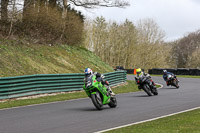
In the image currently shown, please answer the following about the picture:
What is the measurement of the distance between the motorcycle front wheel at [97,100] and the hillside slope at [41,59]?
8.74 metres

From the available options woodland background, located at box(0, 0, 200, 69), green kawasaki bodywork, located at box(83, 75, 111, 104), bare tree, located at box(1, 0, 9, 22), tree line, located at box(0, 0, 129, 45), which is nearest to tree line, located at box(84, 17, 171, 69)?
woodland background, located at box(0, 0, 200, 69)

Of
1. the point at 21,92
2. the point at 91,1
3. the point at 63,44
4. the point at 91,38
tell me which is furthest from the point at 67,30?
the point at 91,38

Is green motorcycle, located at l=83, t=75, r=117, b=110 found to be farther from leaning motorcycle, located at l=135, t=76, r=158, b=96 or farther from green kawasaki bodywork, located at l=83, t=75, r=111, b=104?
leaning motorcycle, located at l=135, t=76, r=158, b=96

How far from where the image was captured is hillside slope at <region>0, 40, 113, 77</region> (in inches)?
811

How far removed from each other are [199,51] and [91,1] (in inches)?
2282

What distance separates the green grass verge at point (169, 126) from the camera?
716 cm

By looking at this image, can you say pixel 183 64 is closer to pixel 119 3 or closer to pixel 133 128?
pixel 119 3

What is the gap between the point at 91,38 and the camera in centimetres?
6756

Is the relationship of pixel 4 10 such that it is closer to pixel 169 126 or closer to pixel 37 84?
pixel 37 84

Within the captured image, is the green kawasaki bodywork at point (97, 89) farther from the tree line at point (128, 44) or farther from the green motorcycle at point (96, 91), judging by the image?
the tree line at point (128, 44)

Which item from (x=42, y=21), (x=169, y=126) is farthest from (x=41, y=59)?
(x=169, y=126)

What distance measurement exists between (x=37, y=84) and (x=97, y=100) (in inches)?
268

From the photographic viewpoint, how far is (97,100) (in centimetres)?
1116

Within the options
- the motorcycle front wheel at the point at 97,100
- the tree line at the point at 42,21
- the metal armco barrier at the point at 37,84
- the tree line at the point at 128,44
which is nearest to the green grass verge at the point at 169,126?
the motorcycle front wheel at the point at 97,100
